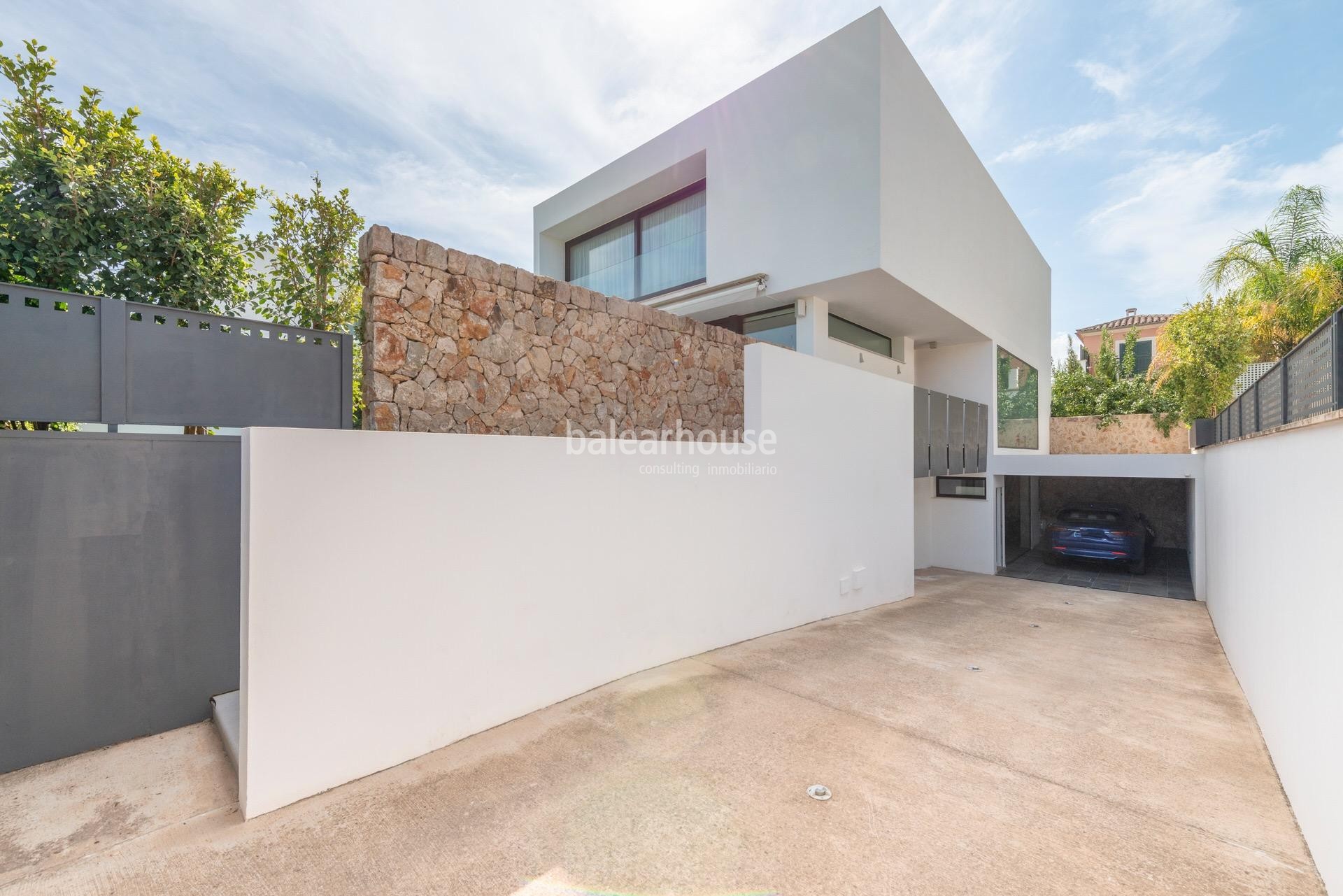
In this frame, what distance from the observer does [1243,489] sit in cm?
522

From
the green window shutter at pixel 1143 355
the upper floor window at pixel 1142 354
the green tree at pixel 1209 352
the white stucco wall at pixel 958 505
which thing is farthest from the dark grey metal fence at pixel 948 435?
the green window shutter at pixel 1143 355

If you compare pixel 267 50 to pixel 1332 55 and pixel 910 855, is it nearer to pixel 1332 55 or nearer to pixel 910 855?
pixel 910 855

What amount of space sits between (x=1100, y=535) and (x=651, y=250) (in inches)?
445

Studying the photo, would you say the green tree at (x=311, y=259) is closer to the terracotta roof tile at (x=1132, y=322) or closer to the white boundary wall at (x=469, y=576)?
the white boundary wall at (x=469, y=576)

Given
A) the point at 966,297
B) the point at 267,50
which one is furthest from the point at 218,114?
the point at 966,297

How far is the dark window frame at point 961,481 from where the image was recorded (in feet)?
37.9

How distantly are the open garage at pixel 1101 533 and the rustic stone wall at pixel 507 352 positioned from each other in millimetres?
9731

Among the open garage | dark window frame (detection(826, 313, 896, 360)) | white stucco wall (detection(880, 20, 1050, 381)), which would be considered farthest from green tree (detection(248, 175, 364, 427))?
the open garage

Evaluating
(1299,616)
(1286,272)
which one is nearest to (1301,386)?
(1299,616)

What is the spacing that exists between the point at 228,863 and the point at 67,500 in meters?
2.66

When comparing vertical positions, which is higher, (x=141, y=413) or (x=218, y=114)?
(x=218, y=114)

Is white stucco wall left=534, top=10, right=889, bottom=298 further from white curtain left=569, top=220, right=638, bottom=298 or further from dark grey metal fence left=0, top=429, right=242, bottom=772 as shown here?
dark grey metal fence left=0, top=429, right=242, bottom=772

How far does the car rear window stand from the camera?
11836 mm

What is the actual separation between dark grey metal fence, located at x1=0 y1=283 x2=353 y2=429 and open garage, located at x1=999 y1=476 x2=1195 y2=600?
12713 mm
